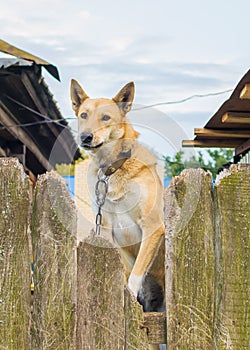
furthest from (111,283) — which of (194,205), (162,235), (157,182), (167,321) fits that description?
(157,182)

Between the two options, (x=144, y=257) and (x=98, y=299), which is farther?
(x=144, y=257)

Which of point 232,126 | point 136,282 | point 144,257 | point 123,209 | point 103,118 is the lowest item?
point 136,282

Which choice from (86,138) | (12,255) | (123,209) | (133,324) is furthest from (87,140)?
(133,324)

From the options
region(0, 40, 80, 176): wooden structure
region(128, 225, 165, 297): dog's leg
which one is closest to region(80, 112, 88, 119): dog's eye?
region(128, 225, 165, 297): dog's leg

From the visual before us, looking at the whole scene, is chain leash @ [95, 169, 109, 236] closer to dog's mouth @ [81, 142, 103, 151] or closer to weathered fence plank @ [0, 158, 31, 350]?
dog's mouth @ [81, 142, 103, 151]

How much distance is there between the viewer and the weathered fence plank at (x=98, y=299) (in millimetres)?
2035

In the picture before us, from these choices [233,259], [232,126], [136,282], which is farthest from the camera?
[232,126]

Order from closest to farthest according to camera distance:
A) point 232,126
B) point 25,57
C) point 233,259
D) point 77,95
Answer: point 233,259 → point 77,95 → point 232,126 → point 25,57

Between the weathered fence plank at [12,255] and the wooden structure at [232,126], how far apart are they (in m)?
1.90

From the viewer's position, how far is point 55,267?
2.02 meters

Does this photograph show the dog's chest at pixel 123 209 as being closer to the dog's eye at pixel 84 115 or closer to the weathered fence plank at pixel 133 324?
the dog's eye at pixel 84 115

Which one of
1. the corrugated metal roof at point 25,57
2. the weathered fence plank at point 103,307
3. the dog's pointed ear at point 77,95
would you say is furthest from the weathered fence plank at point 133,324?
the corrugated metal roof at point 25,57

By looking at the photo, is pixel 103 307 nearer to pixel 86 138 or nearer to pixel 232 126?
pixel 86 138

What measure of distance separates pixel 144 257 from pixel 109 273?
0.49 metres
